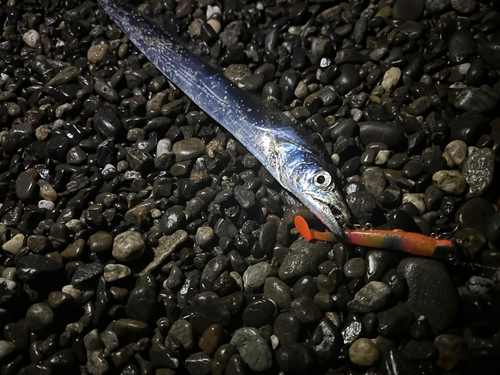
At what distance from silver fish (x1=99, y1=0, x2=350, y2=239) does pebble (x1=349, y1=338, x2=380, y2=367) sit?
0.90 metres

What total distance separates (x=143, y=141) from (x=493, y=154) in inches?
150

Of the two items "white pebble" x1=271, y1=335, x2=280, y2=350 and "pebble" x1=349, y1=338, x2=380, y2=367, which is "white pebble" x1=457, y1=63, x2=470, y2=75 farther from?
"white pebble" x1=271, y1=335, x2=280, y2=350

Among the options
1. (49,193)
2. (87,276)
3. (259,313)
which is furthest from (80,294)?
(259,313)

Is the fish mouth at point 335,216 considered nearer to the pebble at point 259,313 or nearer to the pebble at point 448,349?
the pebble at point 259,313

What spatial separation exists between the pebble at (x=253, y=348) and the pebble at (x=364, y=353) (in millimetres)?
688

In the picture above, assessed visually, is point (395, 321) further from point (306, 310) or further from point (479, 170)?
point (479, 170)

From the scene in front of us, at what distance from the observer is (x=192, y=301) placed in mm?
2939

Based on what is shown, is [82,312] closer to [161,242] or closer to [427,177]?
[161,242]

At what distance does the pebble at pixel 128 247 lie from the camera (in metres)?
3.17

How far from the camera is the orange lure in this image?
2.75 metres

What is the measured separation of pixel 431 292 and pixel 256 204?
69.4 inches

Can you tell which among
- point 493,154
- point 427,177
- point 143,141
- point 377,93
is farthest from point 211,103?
point 493,154

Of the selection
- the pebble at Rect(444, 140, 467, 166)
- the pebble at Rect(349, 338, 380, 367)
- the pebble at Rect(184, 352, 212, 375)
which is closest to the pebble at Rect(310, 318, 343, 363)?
the pebble at Rect(349, 338, 380, 367)

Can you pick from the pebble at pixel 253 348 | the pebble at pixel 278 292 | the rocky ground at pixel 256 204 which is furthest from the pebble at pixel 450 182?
the pebble at pixel 253 348
